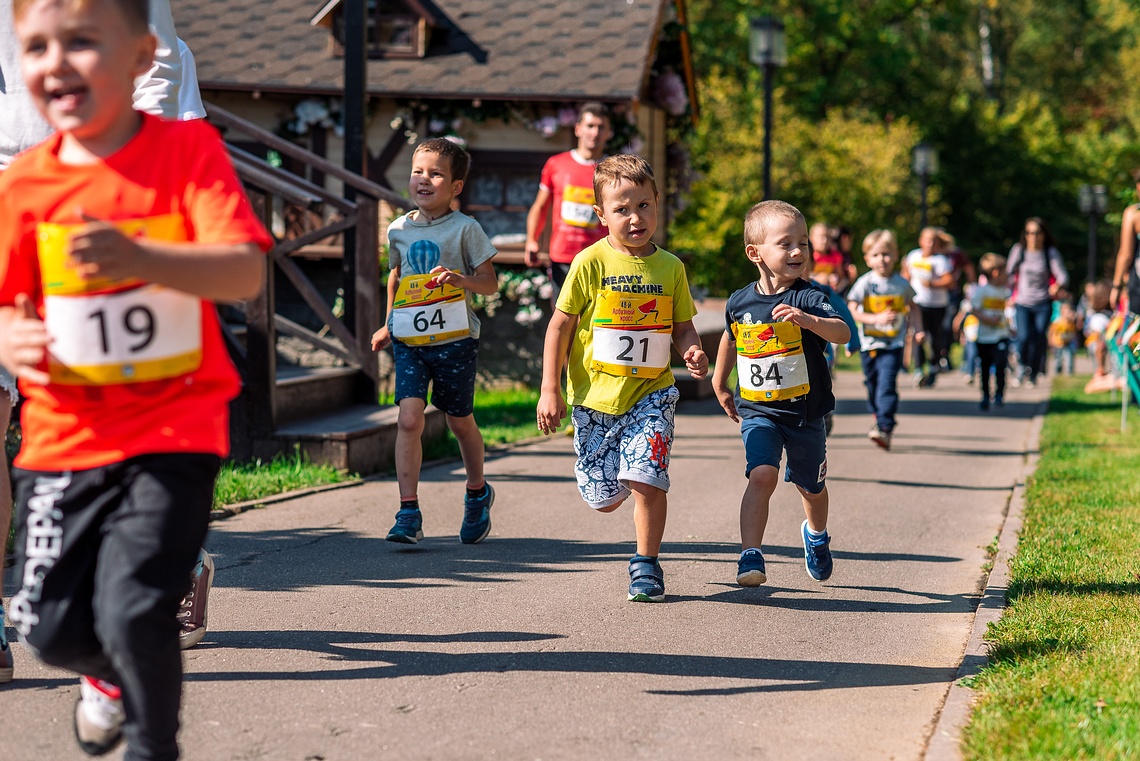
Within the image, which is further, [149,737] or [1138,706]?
[1138,706]

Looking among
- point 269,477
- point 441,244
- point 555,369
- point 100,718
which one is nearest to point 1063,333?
point 269,477

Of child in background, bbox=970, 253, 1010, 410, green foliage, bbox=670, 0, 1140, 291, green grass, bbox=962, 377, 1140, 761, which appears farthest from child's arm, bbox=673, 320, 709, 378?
green foliage, bbox=670, 0, 1140, 291

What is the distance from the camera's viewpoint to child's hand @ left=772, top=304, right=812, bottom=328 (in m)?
5.48

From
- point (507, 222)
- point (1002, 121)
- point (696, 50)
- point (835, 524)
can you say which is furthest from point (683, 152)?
point (1002, 121)

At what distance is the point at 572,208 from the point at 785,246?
4.38m

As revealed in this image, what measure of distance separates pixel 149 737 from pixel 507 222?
578 inches

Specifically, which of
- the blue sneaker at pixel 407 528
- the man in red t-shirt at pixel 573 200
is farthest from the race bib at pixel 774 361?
the man in red t-shirt at pixel 573 200

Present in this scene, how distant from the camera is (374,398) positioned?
10.6 meters

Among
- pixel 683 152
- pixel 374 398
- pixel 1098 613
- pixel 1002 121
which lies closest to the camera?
pixel 1098 613

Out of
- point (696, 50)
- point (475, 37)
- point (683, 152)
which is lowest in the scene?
point (683, 152)

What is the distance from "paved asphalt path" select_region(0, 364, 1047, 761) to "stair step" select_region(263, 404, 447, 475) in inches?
21.1

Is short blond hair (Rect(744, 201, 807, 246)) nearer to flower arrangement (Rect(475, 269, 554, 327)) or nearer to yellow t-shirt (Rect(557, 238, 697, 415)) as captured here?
yellow t-shirt (Rect(557, 238, 697, 415))

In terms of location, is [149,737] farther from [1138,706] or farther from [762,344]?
[762,344]

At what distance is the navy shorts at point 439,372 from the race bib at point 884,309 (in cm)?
A: 502
